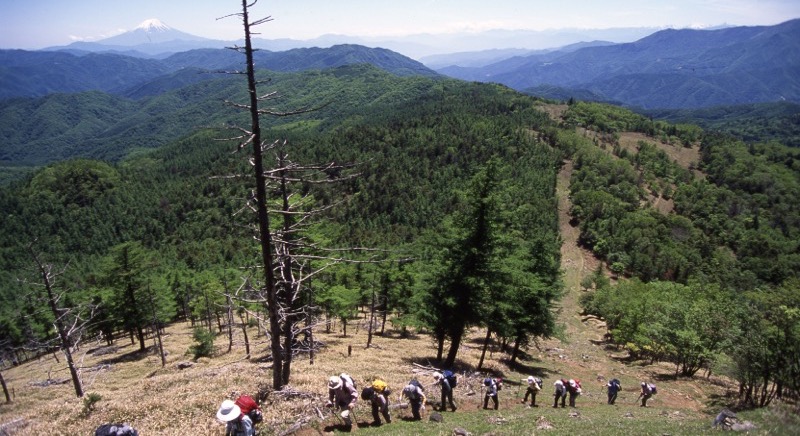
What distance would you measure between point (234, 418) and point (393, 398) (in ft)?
26.7

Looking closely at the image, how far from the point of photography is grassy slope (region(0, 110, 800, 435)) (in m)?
13.3

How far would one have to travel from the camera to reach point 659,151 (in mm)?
166500

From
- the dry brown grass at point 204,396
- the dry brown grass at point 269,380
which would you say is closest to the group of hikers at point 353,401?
the dry brown grass at point 269,380

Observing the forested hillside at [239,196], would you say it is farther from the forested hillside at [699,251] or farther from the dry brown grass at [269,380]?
the dry brown grass at [269,380]

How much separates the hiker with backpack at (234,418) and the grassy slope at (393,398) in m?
2.73

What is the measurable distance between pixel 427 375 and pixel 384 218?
339 feet

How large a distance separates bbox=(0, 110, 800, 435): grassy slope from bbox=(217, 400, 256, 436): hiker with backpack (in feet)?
8.96

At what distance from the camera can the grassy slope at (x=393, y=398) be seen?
13.3 meters

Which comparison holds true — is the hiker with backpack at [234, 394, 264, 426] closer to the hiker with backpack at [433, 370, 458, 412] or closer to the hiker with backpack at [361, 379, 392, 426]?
the hiker with backpack at [361, 379, 392, 426]

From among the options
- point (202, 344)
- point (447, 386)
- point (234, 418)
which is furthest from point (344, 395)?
point (202, 344)

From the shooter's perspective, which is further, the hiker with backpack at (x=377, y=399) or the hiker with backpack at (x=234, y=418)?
the hiker with backpack at (x=377, y=399)

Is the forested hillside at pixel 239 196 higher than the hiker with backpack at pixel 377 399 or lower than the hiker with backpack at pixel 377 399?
lower

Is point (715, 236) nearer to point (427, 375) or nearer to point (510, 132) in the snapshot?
point (510, 132)

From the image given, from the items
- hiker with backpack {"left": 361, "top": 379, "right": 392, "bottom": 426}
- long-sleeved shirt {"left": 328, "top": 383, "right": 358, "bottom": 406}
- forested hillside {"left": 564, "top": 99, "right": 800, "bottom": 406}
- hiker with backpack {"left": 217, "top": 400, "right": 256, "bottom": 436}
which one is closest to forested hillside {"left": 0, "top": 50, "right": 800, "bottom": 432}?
forested hillside {"left": 564, "top": 99, "right": 800, "bottom": 406}
